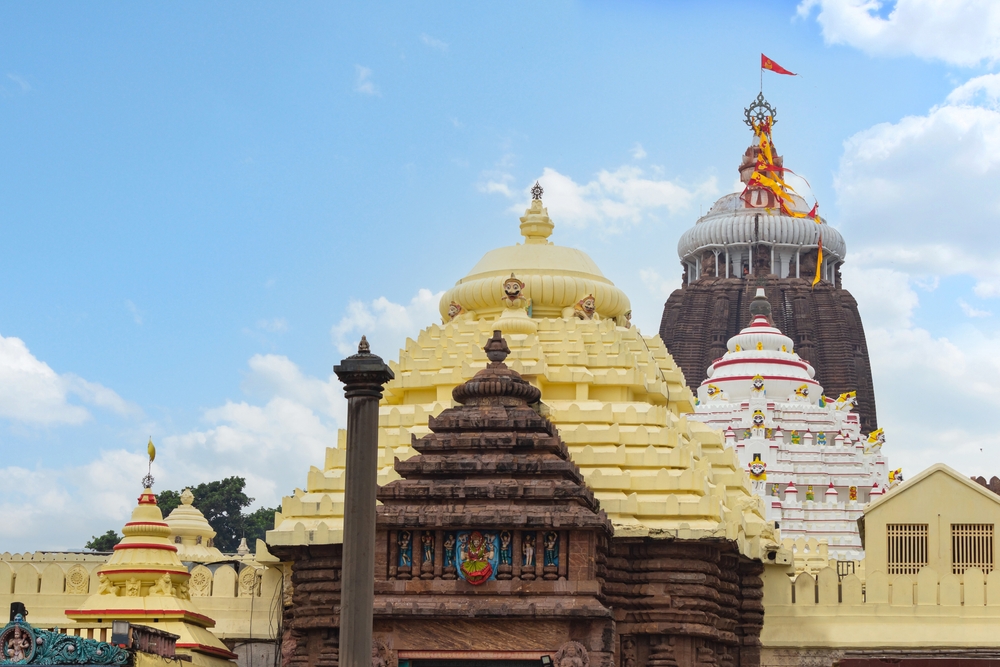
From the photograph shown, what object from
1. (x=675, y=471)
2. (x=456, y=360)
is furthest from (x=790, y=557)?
(x=456, y=360)

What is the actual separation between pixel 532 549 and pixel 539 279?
36.3 feet

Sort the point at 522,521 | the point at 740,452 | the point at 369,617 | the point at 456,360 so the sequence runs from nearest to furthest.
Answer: the point at 369,617
the point at 522,521
the point at 456,360
the point at 740,452

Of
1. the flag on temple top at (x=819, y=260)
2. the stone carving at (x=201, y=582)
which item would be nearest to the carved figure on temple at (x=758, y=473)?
the stone carving at (x=201, y=582)

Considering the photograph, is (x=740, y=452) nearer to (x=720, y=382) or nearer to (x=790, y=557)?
(x=720, y=382)

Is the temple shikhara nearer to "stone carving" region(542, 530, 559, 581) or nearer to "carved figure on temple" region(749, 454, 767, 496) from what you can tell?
"stone carving" region(542, 530, 559, 581)

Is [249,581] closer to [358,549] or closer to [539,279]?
[539,279]

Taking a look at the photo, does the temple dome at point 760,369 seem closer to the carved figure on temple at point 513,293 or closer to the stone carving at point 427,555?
the carved figure on temple at point 513,293

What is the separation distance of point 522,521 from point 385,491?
8.13 ft

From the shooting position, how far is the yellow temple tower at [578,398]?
3566 cm

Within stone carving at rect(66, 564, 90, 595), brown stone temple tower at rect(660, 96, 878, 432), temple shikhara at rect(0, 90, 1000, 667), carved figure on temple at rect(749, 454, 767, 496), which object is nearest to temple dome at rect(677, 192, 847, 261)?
brown stone temple tower at rect(660, 96, 878, 432)

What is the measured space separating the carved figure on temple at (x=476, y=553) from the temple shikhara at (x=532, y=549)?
50mm

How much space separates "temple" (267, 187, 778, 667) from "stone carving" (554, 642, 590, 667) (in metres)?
0.02

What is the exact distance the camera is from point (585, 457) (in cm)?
3650

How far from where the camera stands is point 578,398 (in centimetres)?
3866
